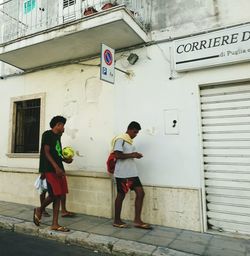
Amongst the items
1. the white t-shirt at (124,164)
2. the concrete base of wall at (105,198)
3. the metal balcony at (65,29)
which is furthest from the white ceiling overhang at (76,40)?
the concrete base of wall at (105,198)

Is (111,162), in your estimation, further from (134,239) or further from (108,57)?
(108,57)

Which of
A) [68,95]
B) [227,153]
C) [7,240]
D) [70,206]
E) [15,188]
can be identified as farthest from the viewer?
[15,188]

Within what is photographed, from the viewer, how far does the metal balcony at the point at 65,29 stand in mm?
4992

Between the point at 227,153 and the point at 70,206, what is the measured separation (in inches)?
142

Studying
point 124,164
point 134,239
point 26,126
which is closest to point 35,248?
point 134,239

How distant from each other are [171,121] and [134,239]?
2.23m

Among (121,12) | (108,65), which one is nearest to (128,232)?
(108,65)

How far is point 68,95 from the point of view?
6312mm

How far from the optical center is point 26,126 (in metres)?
7.20

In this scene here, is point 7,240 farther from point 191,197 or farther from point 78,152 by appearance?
point 191,197

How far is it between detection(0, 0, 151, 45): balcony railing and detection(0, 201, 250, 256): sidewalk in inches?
160

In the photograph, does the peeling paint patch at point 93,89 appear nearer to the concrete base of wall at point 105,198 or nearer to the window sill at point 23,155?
the concrete base of wall at point 105,198

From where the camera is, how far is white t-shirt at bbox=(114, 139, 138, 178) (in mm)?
4609

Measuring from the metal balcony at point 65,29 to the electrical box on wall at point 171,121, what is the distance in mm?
1615
